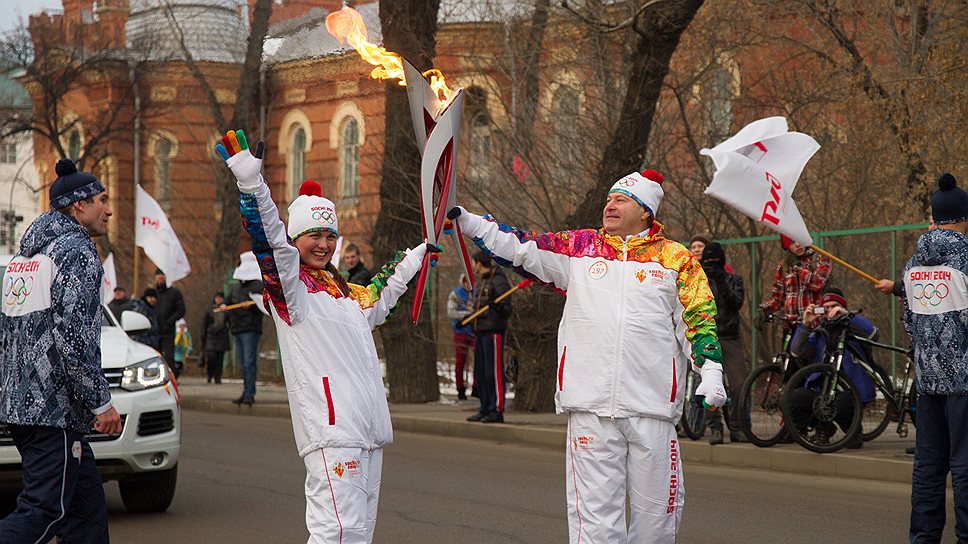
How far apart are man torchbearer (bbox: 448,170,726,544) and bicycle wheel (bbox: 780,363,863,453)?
580 cm

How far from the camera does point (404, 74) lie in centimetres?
663

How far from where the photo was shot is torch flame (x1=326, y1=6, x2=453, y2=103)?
681cm

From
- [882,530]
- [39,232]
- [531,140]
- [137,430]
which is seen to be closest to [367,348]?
[39,232]

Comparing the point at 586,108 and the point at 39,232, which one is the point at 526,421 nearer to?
the point at 586,108

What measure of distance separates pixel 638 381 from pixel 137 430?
14.1 ft

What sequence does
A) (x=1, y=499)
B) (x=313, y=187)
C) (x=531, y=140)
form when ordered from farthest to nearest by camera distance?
(x=531, y=140) → (x=1, y=499) → (x=313, y=187)

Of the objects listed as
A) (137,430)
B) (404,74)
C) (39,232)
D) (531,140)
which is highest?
(531,140)

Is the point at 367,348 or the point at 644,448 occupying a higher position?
the point at 367,348

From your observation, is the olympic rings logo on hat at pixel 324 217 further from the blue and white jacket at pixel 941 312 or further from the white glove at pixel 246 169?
the blue and white jacket at pixel 941 312

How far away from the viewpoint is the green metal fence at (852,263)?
14.6 m

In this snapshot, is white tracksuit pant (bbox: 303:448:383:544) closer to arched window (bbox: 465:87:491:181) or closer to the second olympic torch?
the second olympic torch

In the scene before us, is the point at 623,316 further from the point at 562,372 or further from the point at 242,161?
the point at 242,161

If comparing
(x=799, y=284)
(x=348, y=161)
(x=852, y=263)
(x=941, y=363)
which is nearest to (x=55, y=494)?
(x=941, y=363)

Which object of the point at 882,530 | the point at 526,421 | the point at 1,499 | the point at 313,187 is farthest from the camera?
the point at 526,421
